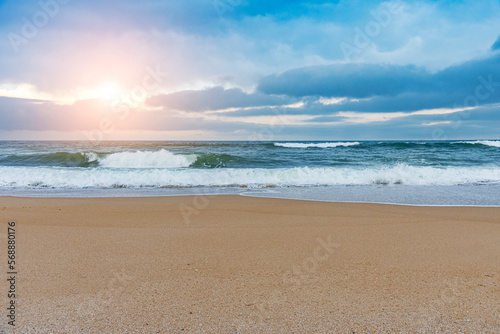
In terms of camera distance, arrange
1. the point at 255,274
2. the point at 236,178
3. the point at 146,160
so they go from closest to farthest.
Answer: the point at 255,274, the point at 236,178, the point at 146,160

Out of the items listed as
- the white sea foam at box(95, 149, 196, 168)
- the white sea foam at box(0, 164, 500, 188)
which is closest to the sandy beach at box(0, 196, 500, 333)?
the white sea foam at box(0, 164, 500, 188)

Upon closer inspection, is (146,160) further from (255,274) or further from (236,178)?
(255,274)

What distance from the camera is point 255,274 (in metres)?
3.04

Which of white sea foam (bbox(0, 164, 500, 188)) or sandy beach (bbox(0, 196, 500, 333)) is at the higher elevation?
sandy beach (bbox(0, 196, 500, 333))

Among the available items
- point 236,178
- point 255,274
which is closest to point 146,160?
point 236,178

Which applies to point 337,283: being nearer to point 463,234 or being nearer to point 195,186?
point 463,234

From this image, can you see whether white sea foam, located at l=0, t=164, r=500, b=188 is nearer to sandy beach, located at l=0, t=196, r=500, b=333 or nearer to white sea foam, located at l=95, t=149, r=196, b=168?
sandy beach, located at l=0, t=196, r=500, b=333

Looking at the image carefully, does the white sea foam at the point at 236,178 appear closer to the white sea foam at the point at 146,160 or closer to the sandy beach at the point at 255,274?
the sandy beach at the point at 255,274

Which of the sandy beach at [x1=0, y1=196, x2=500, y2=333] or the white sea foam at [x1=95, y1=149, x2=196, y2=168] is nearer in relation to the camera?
the sandy beach at [x1=0, y1=196, x2=500, y2=333]

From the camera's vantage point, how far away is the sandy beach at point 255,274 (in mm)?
2254

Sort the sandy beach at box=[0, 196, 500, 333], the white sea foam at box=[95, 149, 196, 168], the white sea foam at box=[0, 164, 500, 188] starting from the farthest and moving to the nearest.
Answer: the white sea foam at box=[95, 149, 196, 168] < the white sea foam at box=[0, 164, 500, 188] < the sandy beach at box=[0, 196, 500, 333]

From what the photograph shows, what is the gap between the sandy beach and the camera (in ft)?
7.39

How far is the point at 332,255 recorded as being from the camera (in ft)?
11.8

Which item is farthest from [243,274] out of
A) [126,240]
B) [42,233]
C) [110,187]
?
[110,187]
